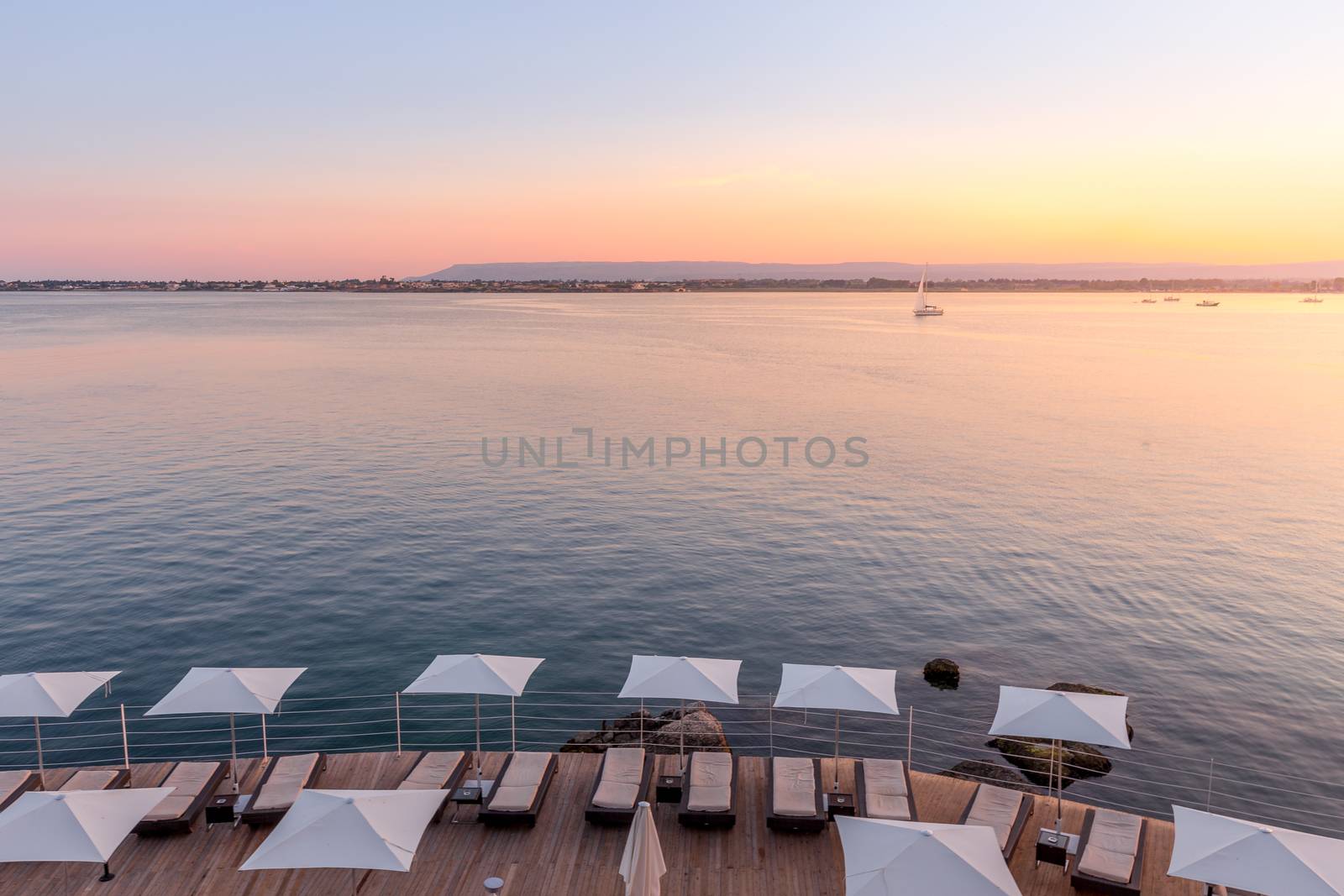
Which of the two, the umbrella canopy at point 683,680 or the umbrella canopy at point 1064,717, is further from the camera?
the umbrella canopy at point 683,680

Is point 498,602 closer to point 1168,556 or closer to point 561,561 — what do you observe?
→ point 561,561

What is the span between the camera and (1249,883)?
39.7ft

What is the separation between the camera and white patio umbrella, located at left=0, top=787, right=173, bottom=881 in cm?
1291

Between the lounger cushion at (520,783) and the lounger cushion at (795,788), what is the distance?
488cm

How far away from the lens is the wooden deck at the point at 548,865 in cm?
1462

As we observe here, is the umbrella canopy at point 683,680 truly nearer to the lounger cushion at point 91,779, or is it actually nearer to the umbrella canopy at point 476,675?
the umbrella canopy at point 476,675

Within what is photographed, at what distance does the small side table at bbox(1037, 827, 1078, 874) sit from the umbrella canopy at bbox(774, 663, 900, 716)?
136 inches

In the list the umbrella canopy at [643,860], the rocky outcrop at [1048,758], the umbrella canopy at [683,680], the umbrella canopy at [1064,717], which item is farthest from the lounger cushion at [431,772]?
the rocky outcrop at [1048,758]

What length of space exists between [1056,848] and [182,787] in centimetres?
1694

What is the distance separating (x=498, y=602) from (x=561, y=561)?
5.56m

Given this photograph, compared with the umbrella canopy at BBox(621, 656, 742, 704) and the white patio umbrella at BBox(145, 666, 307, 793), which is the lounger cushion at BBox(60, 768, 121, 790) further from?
the umbrella canopy at BBox(621, 656, 742, 704)

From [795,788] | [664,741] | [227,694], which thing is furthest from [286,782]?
[795,788]

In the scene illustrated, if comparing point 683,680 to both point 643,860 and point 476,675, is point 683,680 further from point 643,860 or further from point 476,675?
point 643,860

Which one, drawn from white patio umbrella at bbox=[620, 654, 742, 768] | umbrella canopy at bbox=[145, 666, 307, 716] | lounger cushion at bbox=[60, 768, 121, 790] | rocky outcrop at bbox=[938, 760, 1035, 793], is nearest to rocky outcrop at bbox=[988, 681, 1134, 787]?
rocky outcrop at bbox=[938, 760, 1035, 793]
